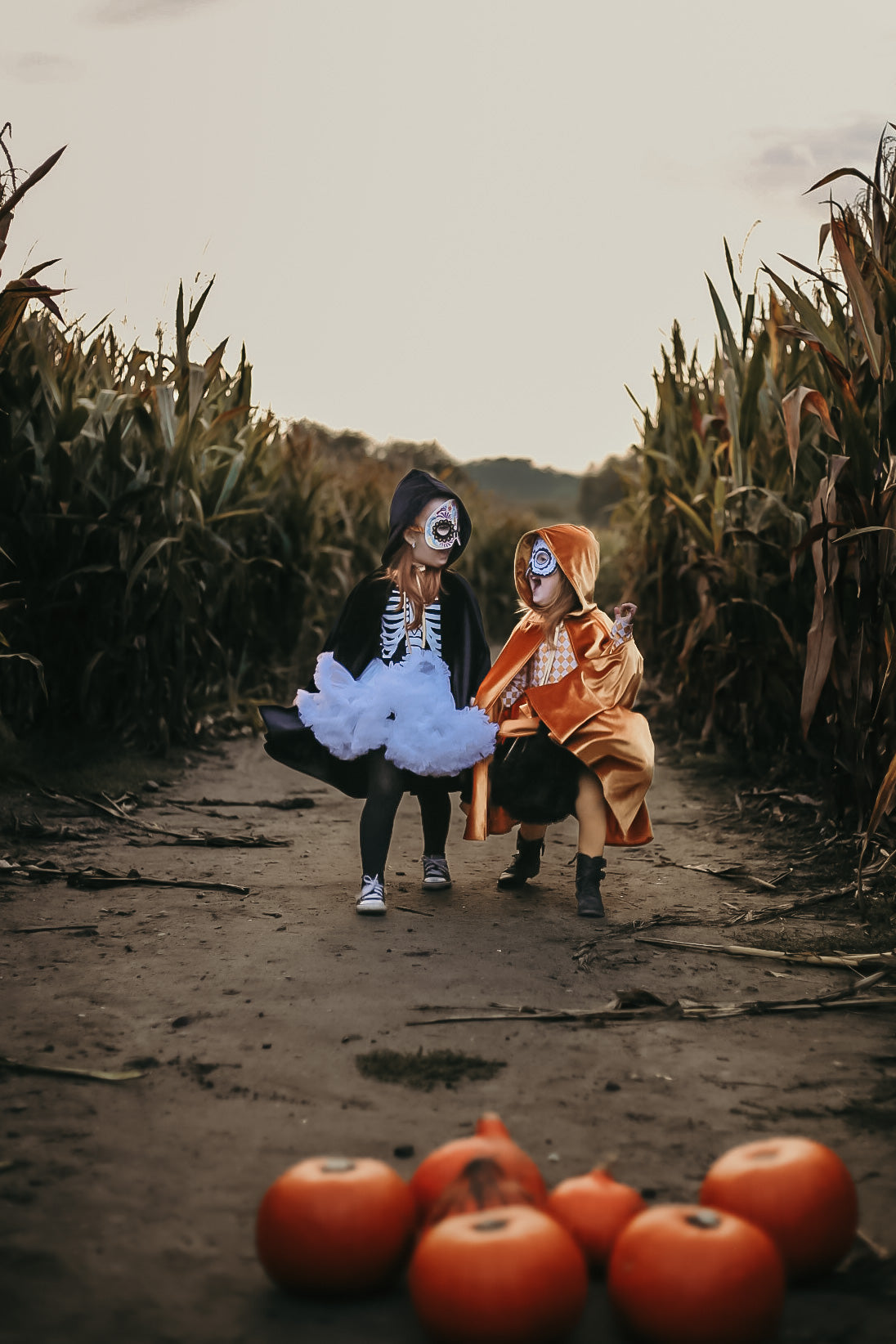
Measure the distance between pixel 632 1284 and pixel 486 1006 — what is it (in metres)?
1.33

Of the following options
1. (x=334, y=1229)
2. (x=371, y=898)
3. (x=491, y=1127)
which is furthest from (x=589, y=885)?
(x=334, y=1229)

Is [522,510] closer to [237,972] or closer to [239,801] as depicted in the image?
[239,801]

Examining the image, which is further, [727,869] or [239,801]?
[239,801]

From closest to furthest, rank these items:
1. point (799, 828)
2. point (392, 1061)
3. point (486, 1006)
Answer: point (392, 1061) < point (486, 1006) < point (799, 828)

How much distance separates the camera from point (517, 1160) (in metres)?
1.68

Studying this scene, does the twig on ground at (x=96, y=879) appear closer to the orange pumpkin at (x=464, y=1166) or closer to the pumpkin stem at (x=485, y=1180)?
the orange pumpkin at (x=464, y=1166)


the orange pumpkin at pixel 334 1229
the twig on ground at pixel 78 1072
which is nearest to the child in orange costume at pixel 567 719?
→ the twig on ground at pixel 78 1072

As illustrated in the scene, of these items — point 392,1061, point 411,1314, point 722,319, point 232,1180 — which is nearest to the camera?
point 411,1314

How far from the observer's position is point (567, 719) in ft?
12.3

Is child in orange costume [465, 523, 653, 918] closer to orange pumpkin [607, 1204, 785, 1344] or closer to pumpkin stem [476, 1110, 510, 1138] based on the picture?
pumpkin stem [476, 1110, 510, 1138]

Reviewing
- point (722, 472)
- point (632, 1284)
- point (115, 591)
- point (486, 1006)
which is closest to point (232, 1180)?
point (632, 1284)

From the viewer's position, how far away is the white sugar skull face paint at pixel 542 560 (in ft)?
12.9

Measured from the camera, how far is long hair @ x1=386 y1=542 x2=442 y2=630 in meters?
4.04

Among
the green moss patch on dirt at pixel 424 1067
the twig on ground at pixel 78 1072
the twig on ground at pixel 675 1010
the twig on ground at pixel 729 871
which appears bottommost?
the twig on ground at pixel 78 1072
